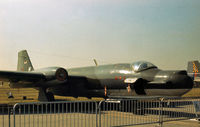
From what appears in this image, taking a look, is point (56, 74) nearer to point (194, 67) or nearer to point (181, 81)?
point (181, 81)

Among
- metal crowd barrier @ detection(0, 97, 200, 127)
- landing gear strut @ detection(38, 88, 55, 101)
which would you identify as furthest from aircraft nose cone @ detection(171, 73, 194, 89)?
landing gear strut @ detection(38, 88, 55, 101)

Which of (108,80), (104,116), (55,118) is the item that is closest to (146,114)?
(104,116)

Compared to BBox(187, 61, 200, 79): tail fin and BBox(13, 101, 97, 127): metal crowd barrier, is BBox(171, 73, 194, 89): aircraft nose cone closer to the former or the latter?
BBox(13, 101, 97, 127): metal crowd barrier

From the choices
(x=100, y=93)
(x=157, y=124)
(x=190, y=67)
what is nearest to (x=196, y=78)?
(x=190, y=67)

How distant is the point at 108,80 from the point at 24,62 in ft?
34.4

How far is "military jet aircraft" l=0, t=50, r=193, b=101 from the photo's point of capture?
10.4 m

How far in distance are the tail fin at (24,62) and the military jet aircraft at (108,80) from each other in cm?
343

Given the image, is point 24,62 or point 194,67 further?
point 194,67

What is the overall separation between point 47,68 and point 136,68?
20.3 ft

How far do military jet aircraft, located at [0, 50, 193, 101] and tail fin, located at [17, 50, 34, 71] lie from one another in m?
3.43

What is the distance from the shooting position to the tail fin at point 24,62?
2058 cm

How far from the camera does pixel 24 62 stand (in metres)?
20.9

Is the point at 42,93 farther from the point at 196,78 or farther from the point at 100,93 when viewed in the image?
the point at 196,78

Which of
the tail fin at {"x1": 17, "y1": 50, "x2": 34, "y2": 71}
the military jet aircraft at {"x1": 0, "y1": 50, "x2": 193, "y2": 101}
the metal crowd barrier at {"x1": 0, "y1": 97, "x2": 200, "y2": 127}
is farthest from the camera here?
the tail fin at {"x1": 17, "y1": 50, "x2": 34, "y2": 71}
